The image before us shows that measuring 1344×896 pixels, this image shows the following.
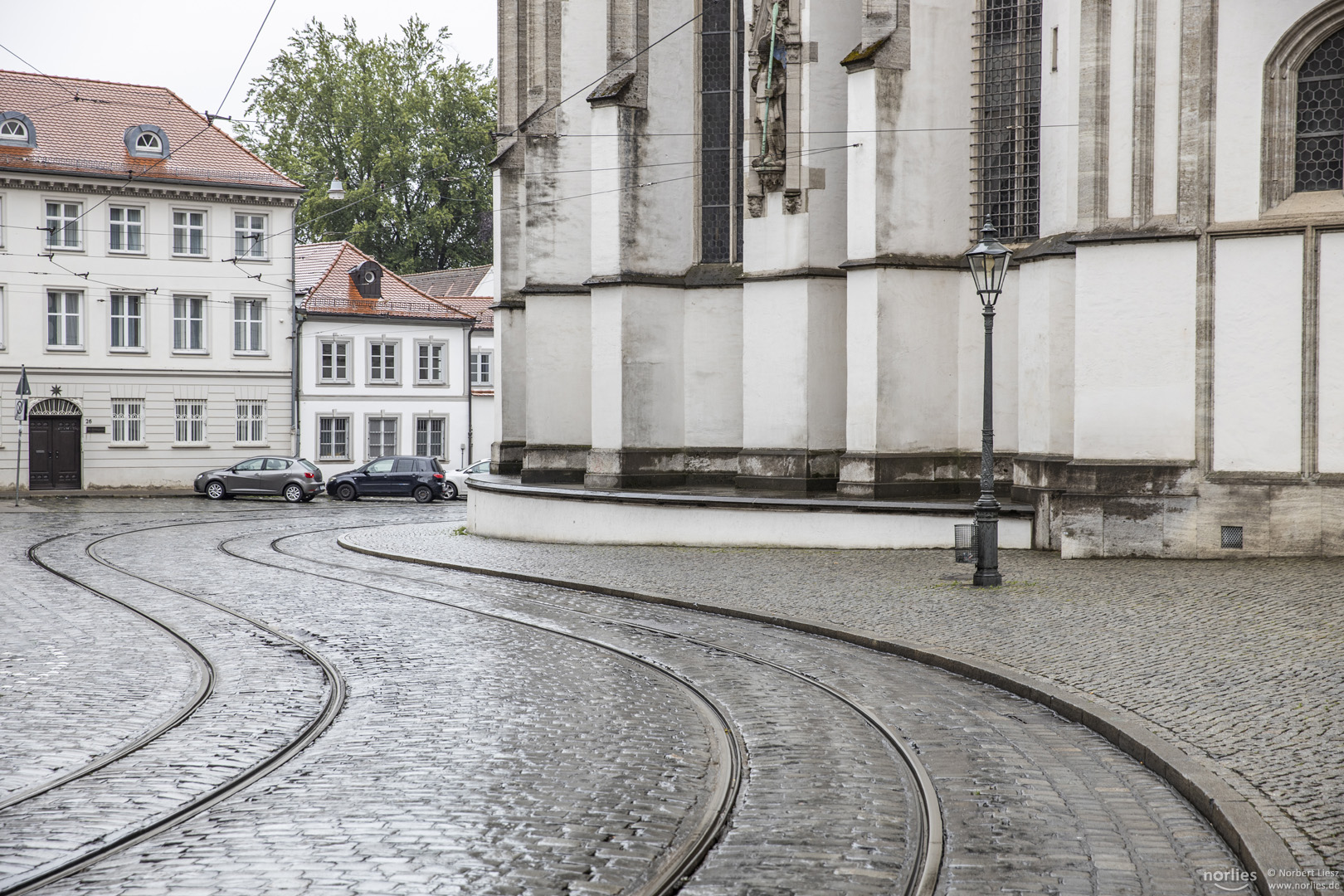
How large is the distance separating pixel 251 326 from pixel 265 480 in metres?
7.64

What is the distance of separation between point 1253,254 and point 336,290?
3743 centimetres

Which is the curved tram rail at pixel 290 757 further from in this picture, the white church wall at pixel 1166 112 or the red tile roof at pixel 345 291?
the red tile roof at pixel 345 291

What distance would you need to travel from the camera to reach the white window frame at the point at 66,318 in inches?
A: 1683

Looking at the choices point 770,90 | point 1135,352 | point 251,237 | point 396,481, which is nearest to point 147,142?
point 251,237

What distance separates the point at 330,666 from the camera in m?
10.1

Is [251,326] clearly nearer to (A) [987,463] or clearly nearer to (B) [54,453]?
(B) [54,453]

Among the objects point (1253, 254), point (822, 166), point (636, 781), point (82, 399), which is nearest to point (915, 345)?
point (822, 166)

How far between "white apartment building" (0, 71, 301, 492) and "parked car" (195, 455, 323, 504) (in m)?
4.50

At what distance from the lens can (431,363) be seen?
49656 mm

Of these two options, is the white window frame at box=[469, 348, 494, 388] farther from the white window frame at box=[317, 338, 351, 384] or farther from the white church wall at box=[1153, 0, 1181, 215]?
the white church wall at box=[1153, 0, 1181, 215]

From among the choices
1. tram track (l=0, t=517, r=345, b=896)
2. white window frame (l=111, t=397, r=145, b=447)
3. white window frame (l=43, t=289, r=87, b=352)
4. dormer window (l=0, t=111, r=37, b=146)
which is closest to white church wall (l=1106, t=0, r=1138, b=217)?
tram track (l=0, t=517, r=345, b=896)

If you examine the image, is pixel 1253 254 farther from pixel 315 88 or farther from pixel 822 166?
pixel 315 88

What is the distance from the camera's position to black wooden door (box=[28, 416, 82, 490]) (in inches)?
1673

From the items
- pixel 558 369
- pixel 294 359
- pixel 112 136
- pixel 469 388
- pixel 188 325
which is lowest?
pixel 558 369
